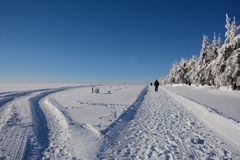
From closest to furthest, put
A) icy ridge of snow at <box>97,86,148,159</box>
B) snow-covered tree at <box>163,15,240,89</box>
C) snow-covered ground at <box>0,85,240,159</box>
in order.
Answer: snow-covered ground at <box>0,85,240,159</box>, icy ridge of snow at <box>97,86,148,159</box>, snow-covered tree at <box>163,15,240,89</box>

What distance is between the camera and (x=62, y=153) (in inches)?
288

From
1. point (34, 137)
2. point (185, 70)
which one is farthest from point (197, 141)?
point (185, 70)

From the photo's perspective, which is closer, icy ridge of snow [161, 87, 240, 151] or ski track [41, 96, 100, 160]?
ski track [41, 96, 100, 160]

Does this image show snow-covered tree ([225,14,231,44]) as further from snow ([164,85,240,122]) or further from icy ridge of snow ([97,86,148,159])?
icy ridge of snow ([97,86,148,159])

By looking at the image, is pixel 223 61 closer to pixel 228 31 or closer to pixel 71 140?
pixel 228 31

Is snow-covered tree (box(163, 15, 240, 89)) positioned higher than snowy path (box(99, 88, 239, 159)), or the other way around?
snow-covered tree (box(163, 15, 240, 89))

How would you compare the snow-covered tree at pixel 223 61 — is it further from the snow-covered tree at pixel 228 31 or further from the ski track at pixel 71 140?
the ski track at pixel 71 140

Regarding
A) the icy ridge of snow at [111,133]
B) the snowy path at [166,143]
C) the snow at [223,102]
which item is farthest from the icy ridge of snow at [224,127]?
the icy ridge of snow at [111,133]

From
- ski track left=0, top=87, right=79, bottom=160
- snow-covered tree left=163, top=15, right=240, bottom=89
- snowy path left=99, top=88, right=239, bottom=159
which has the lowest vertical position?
snowy path left=99, top=88, right=239, bottom=159

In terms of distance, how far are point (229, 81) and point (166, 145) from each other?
26592mm

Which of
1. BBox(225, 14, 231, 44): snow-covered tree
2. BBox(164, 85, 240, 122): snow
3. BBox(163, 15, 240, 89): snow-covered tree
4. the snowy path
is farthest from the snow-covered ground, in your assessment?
BBox(225, 14, 231, 44): snow-covered tree

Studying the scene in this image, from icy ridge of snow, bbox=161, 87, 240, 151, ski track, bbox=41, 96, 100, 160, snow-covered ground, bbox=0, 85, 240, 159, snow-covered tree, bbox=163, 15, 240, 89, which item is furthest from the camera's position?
snow-covered tree, bbox=163, 15, 240, 89

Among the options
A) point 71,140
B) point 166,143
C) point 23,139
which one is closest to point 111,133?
point 71,140

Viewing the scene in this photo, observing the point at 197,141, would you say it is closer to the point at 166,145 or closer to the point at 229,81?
the point at 166,145
